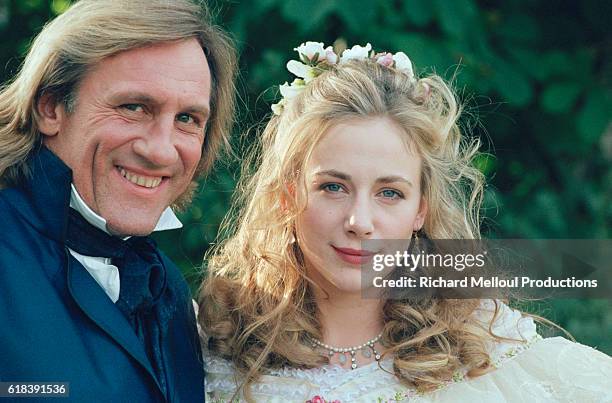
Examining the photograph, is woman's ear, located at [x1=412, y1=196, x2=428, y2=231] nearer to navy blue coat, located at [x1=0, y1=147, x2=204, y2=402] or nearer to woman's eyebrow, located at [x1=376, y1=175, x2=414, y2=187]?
woman's eyebrow, located at [x1=376, y1=175, x2=414, y2=187]

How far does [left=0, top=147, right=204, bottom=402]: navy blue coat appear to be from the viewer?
2.68 metres

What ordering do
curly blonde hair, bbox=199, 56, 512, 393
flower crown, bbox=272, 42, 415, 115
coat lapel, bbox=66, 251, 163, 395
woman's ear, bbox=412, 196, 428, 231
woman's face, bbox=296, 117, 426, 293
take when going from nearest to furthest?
coat lapel, bbox=66, 251, 163, 395 → woman's face, bbox=296, 117, 426, 293 → curly blonde hair, bbox=199, 56, 512, 393 → woman's ear, bbox=412, 196, 428, 231 → flower crown, bbox=272, 42, 415, 115

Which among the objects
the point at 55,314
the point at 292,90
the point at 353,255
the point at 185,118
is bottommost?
the point at 55,314

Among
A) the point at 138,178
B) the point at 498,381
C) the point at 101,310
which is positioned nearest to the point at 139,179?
the point at 138,178

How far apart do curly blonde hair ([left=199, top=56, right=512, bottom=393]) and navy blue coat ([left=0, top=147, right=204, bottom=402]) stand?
35 centimetres

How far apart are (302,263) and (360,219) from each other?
0.36 m

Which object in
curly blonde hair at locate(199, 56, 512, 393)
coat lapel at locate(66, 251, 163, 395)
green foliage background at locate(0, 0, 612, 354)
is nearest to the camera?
coat lapel at locate(66, 251, 163, 395)

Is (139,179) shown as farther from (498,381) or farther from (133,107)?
→ (498,381)

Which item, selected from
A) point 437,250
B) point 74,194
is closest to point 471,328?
point 437,250

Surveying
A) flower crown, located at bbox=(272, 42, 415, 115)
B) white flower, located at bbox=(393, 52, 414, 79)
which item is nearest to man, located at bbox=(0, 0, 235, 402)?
flower crown, located at bbox=(272, 42, 415, 115)

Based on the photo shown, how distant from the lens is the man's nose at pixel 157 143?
9.79 feet

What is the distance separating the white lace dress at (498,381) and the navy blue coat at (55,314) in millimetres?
317

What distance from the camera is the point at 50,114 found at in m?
3.02

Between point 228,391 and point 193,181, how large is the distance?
2.40ft
